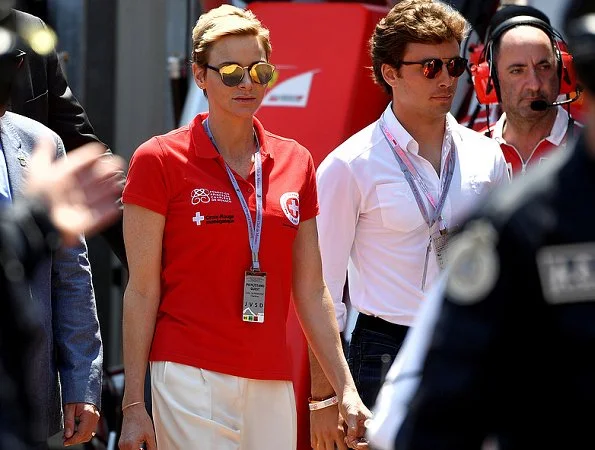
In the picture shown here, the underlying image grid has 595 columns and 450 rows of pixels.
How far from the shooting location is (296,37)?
6738mm

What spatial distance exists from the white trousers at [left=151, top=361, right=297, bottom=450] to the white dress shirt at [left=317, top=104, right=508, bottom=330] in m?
0.51

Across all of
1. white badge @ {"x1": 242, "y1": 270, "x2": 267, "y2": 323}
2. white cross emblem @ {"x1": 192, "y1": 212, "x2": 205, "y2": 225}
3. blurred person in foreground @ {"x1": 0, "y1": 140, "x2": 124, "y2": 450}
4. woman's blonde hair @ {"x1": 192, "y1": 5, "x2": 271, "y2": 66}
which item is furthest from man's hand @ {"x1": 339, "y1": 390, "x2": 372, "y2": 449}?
blurred person in foreground @ {"x1": 0, "y1": 140, "x2": 124, "y2": 450}

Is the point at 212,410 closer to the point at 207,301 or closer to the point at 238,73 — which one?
the point at 207,301

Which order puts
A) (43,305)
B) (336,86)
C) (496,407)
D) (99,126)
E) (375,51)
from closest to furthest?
(496,407) → (43,305) → (375,51) → (336,86) → (99,126)

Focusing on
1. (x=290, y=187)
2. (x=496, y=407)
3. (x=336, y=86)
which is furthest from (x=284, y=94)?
(x=496, y=407)

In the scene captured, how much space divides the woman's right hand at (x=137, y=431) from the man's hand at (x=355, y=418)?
0.58m

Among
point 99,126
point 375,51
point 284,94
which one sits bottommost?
point 99,126

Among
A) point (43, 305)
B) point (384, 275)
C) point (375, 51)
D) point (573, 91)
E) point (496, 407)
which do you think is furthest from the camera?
point (573, 91)

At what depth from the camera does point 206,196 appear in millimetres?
4102

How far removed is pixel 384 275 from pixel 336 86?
232 cm

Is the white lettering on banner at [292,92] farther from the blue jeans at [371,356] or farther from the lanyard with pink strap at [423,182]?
the blue jeans at [371,356]

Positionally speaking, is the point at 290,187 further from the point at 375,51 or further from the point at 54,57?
the point at 54,57

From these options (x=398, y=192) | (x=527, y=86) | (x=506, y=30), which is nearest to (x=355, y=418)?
(x=398, y=192)

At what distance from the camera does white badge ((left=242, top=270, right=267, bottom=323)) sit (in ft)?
13.4
